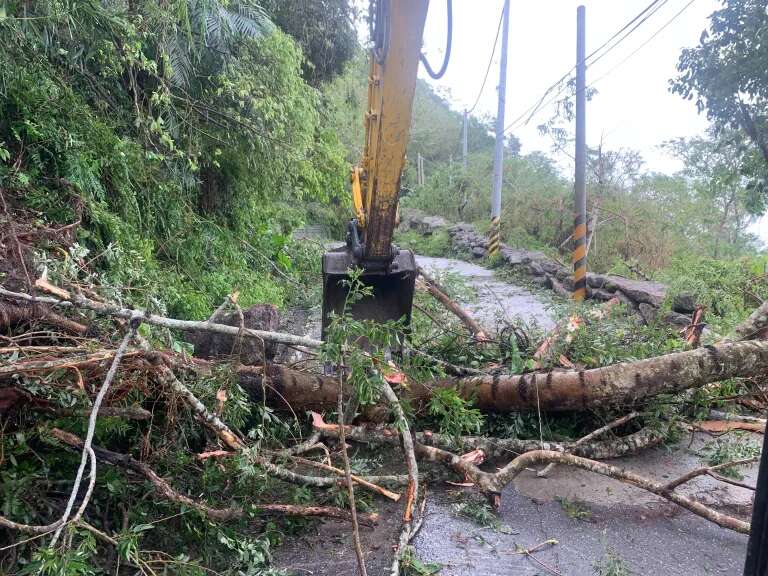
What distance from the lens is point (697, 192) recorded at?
13.1m

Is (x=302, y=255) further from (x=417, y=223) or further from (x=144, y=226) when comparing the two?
(x=417, y=223)

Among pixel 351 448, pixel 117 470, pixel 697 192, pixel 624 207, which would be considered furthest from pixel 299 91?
pixel 697 192

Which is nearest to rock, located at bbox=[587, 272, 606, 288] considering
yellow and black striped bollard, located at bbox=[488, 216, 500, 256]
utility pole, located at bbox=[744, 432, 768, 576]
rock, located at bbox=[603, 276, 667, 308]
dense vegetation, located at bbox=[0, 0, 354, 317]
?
rock, located at bbox=[603, 276, 667, 308]

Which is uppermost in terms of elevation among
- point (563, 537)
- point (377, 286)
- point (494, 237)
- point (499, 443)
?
point (494, 237)

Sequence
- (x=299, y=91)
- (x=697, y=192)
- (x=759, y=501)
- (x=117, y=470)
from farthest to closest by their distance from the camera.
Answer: (x=697, y=192), (x=299, y=91), (x=117, y=470), (x=759, y=501)

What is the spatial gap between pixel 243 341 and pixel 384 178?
1337mm

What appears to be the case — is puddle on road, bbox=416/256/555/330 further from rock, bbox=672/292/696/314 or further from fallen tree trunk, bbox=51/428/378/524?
fallen tree trunk, bbox=51/428/378/524

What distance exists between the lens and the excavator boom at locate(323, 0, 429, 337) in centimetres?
298

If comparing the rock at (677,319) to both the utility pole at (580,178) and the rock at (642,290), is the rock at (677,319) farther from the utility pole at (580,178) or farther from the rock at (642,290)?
the utility pole at (580,178)

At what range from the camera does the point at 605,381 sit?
3.26 meters

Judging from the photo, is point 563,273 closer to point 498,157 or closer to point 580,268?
point 580,268

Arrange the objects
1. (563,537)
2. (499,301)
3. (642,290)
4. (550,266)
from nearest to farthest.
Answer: (563,537), (499,301), (642,290), (550,266)

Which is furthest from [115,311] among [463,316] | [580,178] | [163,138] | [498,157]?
[498,157]

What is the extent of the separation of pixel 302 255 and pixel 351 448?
20.9 feet
